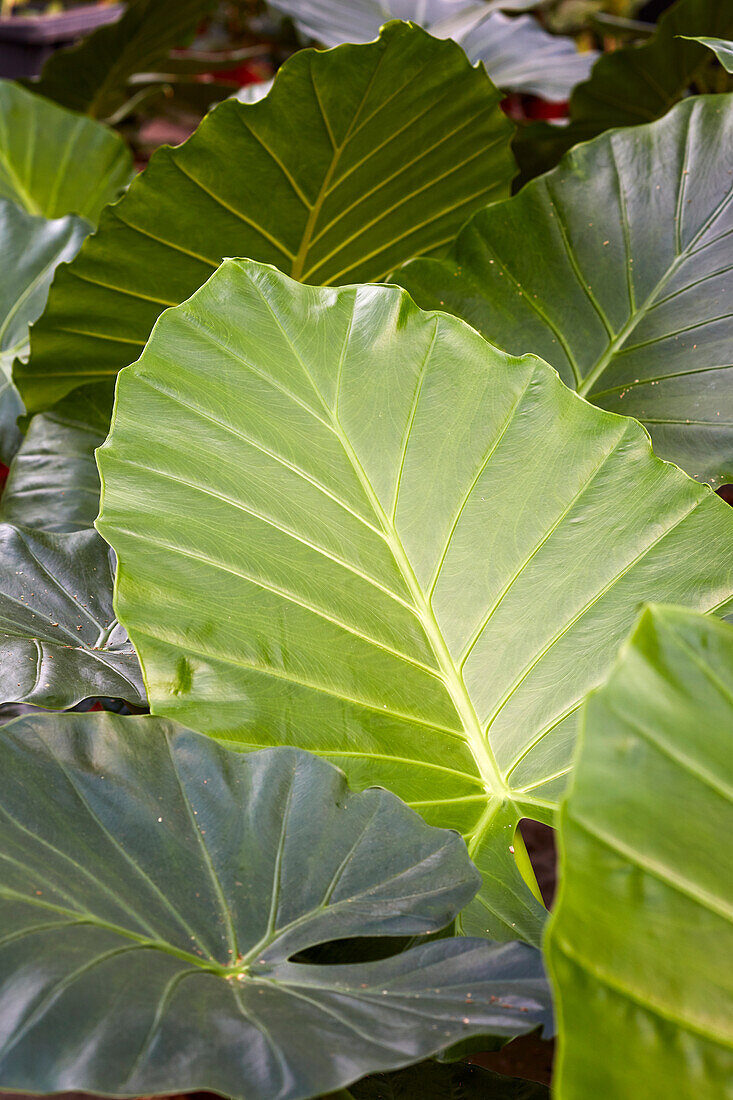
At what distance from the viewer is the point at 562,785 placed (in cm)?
67

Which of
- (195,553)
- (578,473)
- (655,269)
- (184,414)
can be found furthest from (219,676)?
(655,269)

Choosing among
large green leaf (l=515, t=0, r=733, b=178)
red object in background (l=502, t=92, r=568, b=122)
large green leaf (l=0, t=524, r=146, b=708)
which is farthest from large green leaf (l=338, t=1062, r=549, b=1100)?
red object in background (l=502, t=92, r=568, b=122)

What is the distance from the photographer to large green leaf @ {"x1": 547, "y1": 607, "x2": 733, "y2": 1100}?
13.9 inches

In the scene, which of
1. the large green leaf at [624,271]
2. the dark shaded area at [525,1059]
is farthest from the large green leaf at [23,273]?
the dark shaded area at [525,1059]

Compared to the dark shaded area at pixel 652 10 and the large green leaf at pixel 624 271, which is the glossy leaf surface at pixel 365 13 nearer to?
the large green leaf at pixel 624 271

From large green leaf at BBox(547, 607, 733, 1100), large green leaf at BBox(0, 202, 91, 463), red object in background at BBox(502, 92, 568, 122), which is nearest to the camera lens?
large green leaf at BBox(547, 607, 733, 1100)

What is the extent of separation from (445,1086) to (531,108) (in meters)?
3.27

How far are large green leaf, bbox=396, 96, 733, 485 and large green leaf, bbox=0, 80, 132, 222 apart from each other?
Result: 0.92m

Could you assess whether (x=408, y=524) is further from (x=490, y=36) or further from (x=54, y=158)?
(x=490, y=36)

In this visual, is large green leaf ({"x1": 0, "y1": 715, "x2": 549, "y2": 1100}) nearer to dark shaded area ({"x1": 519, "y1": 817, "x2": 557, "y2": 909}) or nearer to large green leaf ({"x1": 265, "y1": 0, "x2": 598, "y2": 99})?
dark shaded area ({"x1": 519, "y1": 817, "x2": 557, "y2": 909})

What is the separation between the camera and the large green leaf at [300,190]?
0.88 meters

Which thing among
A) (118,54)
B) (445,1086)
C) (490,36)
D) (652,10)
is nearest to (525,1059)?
(445,1086)

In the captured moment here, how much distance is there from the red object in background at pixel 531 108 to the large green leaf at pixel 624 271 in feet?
7.49

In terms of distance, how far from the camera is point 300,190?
966 mm
